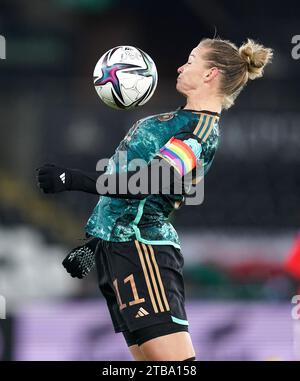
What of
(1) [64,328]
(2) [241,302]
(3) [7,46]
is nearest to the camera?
(1) [64,328]

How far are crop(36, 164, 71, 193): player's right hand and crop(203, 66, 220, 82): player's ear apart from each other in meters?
0.79

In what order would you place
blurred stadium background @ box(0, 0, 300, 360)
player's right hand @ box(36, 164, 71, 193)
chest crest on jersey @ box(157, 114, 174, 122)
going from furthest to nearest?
blurred stadium background @ box(0, 0, 300, 360)
chest crest on jersey @ box(157, 114, 174, 122)
player's right hand @ box(36, 164, 71, 193)

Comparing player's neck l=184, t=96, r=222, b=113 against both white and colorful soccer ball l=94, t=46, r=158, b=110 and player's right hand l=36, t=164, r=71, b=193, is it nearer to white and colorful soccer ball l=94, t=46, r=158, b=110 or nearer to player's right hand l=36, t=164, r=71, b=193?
white and colorful soccer ball l=94, t=46, r=158, b=110

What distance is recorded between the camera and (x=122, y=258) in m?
4.23

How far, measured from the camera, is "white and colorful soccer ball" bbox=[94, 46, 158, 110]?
426 centimetres

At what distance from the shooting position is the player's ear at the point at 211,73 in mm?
4285

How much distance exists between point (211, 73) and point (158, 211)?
66cm

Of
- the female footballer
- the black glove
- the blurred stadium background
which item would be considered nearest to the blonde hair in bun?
the female footballer

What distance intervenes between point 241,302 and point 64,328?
165 centimetres

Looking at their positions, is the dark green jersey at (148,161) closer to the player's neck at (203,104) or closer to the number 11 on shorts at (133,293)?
the player's neck at (203,104)

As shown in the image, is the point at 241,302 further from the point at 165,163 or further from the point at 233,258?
the point at 165,163

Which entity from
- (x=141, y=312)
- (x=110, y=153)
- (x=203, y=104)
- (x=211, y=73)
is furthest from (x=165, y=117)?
Result: (x=110, y=153)

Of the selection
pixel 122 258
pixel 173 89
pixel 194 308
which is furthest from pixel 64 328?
pixel 173 89
